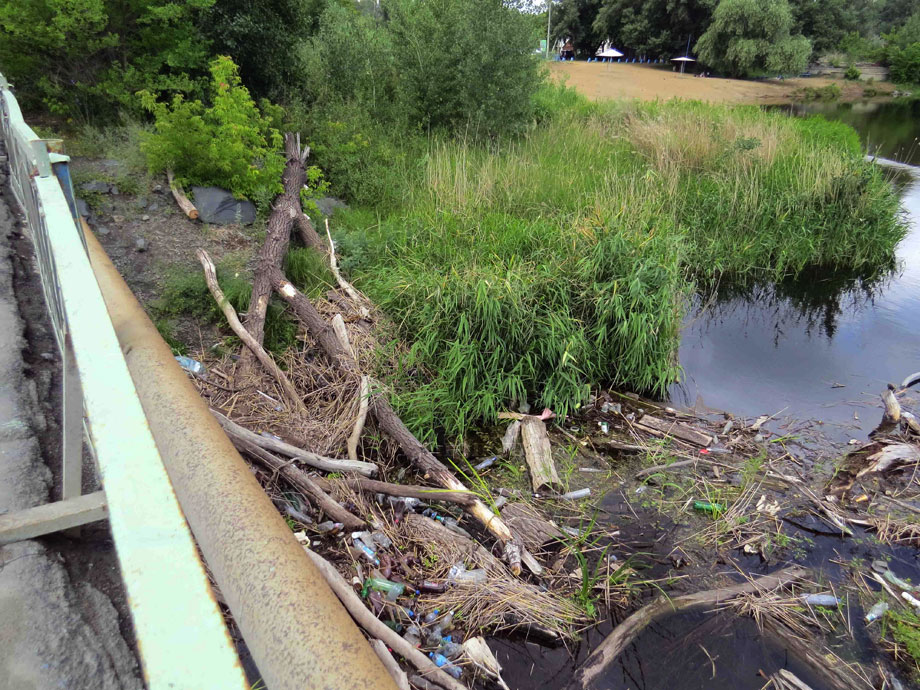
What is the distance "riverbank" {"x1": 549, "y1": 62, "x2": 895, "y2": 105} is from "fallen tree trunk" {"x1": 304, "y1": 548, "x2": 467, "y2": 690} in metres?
18.6

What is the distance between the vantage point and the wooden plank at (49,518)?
1769 millimetres

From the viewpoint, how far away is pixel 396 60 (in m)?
11.0

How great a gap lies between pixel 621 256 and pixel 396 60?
24.3 ft

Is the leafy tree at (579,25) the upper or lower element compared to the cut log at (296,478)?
upper

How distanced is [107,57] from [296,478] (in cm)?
714

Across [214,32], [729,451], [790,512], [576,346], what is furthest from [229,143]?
[790,512]

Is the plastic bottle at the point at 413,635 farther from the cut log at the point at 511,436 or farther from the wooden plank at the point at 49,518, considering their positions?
the cut log at the point at 511,436

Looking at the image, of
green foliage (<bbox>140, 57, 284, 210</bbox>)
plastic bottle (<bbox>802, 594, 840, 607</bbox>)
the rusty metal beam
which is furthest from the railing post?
green foliage (<bbox>140, 57, 284, 210</bbox>)

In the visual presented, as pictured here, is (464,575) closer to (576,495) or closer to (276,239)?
(576,495)

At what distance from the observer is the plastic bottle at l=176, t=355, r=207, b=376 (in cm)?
458

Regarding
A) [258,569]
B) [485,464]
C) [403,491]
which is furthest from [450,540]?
[258,569]

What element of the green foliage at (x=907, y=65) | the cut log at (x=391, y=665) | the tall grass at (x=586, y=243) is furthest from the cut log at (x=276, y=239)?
the green foliage at (x=907, y=65)

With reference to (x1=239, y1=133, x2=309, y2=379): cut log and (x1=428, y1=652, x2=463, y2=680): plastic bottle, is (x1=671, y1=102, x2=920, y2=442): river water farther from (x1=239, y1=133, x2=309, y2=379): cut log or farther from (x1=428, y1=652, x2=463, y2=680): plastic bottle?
(x1=239, y1=133, x2=309, y2=379): cut log

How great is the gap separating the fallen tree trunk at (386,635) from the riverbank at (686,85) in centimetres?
1859
